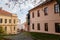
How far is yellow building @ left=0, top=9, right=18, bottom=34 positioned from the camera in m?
56.9

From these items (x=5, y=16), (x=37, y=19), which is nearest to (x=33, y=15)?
(x=37, y=19)

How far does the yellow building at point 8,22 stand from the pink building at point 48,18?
23329mm

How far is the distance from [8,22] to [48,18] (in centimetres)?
3308

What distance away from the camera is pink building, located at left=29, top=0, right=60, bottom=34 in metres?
24.7

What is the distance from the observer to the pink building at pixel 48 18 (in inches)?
972

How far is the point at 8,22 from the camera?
58.8 meters

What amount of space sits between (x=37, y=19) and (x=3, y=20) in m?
25.8

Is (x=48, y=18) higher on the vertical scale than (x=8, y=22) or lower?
higher

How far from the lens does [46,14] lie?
28.6 meters

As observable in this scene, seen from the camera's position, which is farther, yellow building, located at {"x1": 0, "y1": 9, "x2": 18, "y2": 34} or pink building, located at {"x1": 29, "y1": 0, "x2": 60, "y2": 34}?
yellow building, located at {"x1": 0, "y1": 9, "x2": 18, "y2": 34}

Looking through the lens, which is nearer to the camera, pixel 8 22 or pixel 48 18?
pixel 48 18

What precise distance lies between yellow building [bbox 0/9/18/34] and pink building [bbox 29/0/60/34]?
2333 centimetres

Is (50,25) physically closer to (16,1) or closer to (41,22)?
(41,22)

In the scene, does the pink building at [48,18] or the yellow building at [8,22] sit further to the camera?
the yellow building at [8,22]
